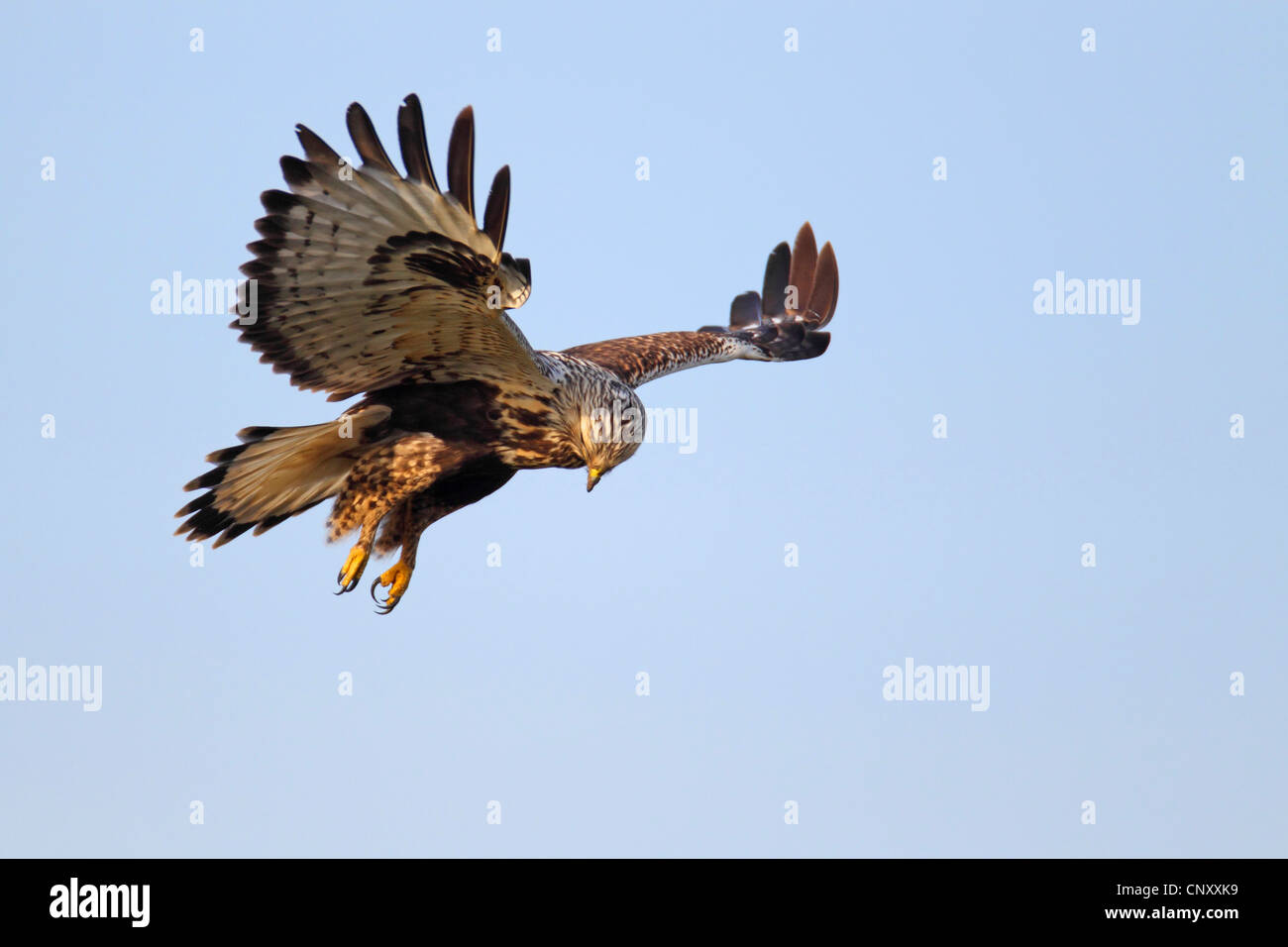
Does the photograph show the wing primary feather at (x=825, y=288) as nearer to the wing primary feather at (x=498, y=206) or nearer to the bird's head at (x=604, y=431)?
the bird's head at (x=604, y=431)

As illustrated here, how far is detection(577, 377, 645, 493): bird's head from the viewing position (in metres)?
9.35

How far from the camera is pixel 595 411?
939 centimetres

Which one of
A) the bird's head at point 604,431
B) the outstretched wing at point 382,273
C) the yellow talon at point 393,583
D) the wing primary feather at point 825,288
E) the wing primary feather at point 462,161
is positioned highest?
the wing primary feather at point 825,288

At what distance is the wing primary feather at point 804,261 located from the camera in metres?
14.5

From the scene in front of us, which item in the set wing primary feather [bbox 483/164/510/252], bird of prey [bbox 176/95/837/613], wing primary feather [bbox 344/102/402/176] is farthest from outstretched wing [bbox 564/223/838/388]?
wing primary feather [bbox 344/102/402/176]

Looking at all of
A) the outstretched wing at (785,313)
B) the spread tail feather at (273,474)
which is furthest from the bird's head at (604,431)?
the outstretched wing at (785,313)

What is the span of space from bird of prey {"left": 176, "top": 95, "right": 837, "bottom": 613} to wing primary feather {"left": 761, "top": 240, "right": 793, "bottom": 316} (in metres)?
3.18

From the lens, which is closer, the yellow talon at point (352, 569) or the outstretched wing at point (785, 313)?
the yellow talon at point (352, 569)

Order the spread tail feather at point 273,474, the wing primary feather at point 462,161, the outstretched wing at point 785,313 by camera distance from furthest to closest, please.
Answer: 1. the outstretched wing at point 785,313
2. the spread tail feather at point 273,474
3. the wing primary feather at point 462,161

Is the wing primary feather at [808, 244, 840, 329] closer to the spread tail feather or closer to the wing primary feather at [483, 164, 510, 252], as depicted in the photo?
the spread tail feather

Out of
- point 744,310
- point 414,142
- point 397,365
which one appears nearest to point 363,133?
point 414,142

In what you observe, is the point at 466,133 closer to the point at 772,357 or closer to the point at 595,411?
the point at 595,411

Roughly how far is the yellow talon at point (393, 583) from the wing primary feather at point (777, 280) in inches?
213

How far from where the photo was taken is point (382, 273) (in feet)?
27.7
